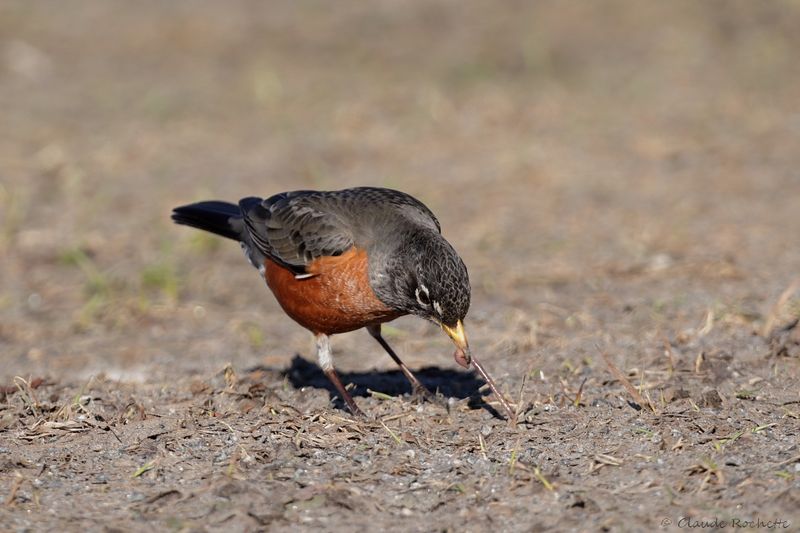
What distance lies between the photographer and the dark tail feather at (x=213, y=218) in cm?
734

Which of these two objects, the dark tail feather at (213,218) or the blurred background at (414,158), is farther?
the blurred background at (414,158)

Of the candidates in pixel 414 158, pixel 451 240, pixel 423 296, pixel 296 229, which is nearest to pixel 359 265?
pixel 423 296

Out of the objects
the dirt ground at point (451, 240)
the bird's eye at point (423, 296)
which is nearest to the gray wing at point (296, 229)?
the bird's eye at point (423, 296)

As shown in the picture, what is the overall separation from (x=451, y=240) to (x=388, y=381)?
2984mm

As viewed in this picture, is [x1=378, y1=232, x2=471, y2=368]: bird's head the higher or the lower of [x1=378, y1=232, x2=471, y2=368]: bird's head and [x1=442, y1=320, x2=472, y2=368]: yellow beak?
the higher

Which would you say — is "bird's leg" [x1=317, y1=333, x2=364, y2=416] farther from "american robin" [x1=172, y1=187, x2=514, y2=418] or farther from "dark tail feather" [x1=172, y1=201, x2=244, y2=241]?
"dark tail feather" [x1=172, y1=201, x2=244, y2=241]

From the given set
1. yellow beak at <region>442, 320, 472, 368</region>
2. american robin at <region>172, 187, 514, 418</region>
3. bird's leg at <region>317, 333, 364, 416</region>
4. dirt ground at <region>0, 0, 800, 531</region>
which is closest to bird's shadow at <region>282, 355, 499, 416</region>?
dirt ground at <region>0, 0, 800, 531</region>

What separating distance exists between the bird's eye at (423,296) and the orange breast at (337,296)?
31cm

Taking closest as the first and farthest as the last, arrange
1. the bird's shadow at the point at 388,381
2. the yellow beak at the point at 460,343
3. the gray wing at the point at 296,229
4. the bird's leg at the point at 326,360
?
1. the yellow beak at the point at 460,343
2. the gray wing at the point at 296,229
3. the bird's leg at the point at 326,360
4. the bird's shadow at the point at 388,381

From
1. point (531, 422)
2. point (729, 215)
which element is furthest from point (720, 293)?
point (531, 422)

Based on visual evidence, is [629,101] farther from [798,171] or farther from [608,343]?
[608,343]

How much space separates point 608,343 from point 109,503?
3.42 meters

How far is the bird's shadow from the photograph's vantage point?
6.56 metres

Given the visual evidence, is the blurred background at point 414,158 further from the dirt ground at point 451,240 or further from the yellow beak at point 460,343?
the yellow beak at point 460,343
